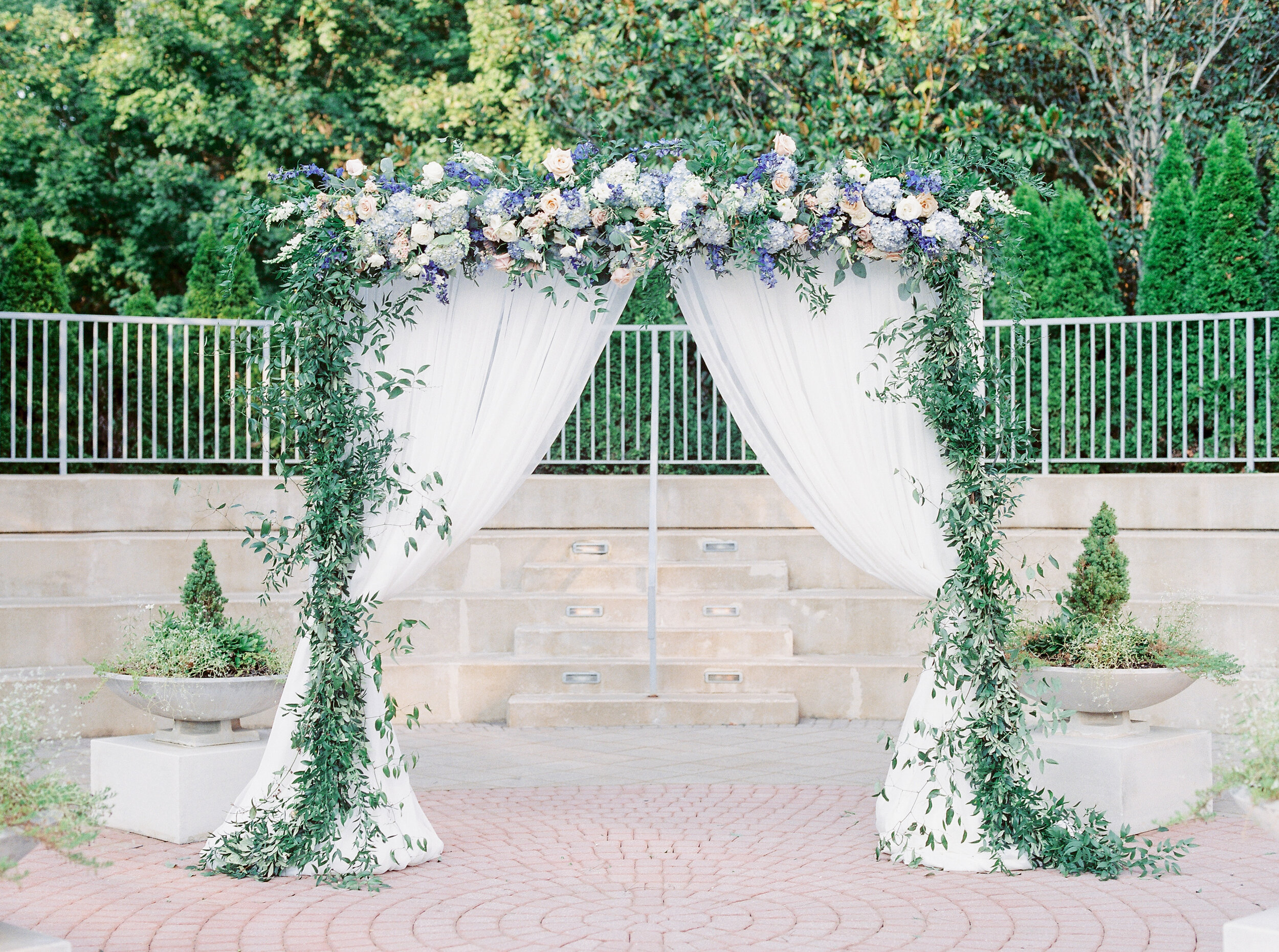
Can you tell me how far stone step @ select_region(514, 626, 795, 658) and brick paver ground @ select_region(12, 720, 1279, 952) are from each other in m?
2.01

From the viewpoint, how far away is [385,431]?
16.9 feet

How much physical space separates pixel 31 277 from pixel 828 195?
764 centimetres

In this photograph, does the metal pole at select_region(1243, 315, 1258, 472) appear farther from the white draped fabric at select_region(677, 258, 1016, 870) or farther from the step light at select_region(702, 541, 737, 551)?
the white draped fabric at select_region(677, 258, 1016, 870)

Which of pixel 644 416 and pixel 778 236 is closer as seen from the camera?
pixel 778 236

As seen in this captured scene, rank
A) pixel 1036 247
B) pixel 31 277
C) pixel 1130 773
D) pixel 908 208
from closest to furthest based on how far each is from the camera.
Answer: pixel 908 208
pixel 1130 773
pixel 31 277
pixel 1036 247

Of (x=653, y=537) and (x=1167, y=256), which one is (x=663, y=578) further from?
(x=1167, y=256)

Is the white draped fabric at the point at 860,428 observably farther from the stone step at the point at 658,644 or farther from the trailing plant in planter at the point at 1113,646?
the stone step at the point at 658,644

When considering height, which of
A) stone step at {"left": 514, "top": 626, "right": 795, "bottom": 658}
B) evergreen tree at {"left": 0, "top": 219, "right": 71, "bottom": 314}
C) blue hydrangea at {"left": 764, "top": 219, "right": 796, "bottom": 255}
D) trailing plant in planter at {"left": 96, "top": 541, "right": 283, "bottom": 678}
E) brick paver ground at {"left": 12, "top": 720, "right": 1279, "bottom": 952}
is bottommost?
brick paver ground at {"left": 12, "top": 720, "right": 1279, "bottom": 952}

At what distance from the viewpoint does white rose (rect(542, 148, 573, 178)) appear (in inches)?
194

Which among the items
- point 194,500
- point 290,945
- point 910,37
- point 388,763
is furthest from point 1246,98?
point 290,945

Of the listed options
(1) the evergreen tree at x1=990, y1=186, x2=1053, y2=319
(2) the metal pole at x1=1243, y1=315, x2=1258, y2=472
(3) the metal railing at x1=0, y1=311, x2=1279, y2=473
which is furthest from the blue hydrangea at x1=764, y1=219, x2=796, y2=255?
(1) the evergreen tree at x1=990, y1=186, x2=1053, y2=319

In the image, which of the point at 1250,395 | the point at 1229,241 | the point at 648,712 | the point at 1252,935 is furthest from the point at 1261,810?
the point at 1229,241

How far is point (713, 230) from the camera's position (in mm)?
4930

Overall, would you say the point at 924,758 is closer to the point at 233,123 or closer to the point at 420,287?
the point at 420,287
